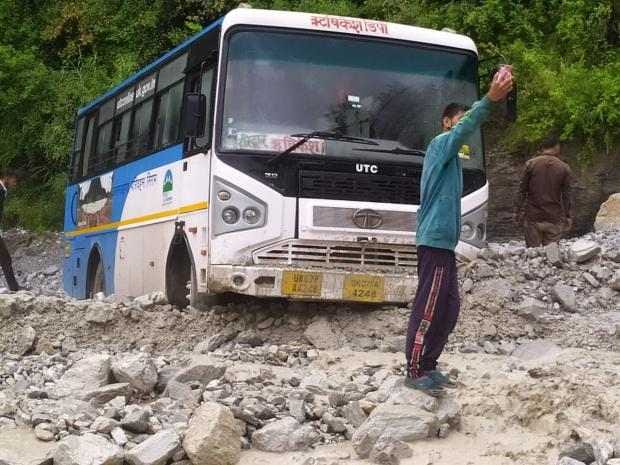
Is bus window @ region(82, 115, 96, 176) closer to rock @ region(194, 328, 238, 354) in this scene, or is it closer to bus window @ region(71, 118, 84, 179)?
bus window @ region(71, 118, 84, 179)

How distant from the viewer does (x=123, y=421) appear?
6.29 m

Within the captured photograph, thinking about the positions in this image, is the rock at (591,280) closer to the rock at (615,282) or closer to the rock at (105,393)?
the rock at (615,282)

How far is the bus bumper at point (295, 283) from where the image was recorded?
960cm

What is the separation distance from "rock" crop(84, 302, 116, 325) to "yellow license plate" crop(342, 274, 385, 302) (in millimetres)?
2535

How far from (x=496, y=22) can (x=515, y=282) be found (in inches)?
378

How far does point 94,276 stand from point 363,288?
21.5 feet

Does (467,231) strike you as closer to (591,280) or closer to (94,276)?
(591,280)

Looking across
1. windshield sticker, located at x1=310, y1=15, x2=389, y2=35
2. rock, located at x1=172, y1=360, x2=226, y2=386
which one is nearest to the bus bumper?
rock, located at x1=172, y1=360, x2=226, y2=386

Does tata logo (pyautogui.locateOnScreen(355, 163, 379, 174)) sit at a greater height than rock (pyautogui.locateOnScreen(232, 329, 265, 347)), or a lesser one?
greater

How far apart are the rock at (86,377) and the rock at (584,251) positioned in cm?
611

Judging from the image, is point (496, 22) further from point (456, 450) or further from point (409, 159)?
point (456, 450)

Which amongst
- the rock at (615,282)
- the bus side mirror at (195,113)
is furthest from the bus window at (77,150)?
the rock at (615,282)

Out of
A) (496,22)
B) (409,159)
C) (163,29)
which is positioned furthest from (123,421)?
(163,29)

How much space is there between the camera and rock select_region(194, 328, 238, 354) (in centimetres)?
984
